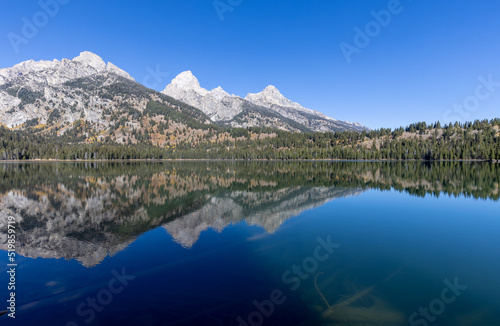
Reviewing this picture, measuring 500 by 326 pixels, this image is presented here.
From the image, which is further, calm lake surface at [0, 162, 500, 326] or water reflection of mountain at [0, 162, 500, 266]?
water reflection of mountain at [0, 162, 500, 266]

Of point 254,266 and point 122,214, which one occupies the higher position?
point 254,266

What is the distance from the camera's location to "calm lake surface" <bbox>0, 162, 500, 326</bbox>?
12445 mm

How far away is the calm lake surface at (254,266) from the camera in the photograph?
12.4m

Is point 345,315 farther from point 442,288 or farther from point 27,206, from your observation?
point 27,206

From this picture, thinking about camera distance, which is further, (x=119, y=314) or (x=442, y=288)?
(x=442, y=288)

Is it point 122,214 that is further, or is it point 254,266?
point 122,214

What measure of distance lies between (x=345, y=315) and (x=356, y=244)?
36.1 feet

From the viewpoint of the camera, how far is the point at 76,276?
1644 centimetres

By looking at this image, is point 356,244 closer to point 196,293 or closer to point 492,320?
point 492,320

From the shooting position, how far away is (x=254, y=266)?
58.5ft

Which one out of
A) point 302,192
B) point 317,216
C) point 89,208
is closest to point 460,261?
point 317,216

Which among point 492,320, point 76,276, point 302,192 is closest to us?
point 492,320

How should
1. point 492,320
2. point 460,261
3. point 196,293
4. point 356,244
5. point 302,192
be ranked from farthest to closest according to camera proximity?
point 302,192 → point 356,244 → point 460,261 → point 196,293 → point 492,320

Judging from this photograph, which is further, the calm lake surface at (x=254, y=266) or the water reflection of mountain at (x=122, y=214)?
the water reflection of mountain at (x=122, y=214)
